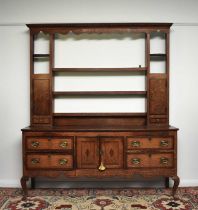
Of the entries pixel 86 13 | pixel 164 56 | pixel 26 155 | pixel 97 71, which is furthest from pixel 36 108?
pixel 164 56

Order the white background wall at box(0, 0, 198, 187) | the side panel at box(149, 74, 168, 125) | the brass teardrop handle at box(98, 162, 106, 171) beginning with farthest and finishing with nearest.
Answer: the white background wall at box(0, 0, 198, 187) → the side panel at box(149, 74, 168, 125) → the brass teardrop handle at box(98, 162, 106, 171)

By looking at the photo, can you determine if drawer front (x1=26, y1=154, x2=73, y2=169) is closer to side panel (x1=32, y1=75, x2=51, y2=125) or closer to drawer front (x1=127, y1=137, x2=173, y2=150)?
side panel (x1=32, y1=75, x2=51, y2=125)

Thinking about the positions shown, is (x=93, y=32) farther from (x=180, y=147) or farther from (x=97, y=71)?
(x=180, y=147)

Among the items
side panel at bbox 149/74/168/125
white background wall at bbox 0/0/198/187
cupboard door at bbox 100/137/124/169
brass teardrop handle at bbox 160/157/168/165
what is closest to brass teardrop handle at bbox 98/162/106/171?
cupboard door at bbox 100/137/124/169

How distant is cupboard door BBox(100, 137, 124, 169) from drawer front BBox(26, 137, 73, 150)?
354 millimetres

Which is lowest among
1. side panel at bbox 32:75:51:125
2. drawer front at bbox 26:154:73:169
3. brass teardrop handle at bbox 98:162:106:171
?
brass teardrop handle at bbox 98:162:106:171

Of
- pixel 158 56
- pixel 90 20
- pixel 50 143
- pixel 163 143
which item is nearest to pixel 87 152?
pixel 50 143

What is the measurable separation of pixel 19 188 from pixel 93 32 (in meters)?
2.11

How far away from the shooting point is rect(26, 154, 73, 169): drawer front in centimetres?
302

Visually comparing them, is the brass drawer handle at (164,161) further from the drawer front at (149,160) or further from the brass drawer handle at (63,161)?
the brass drawer handle at (63,161)

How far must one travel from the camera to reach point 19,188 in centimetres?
349

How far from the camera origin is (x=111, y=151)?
3020 millimetres

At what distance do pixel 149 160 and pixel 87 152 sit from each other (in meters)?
0.67

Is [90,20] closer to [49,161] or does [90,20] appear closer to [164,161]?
[49,161]
